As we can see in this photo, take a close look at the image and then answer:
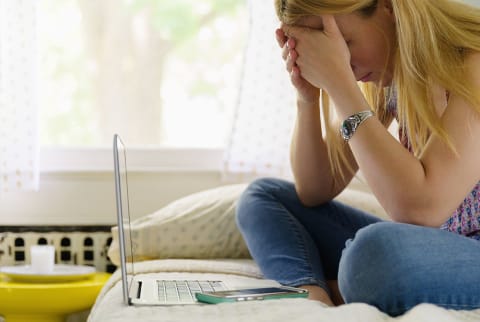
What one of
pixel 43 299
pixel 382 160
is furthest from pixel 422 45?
pixel 43 299

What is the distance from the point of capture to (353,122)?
1.32 m

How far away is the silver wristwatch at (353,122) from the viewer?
4.30 ft

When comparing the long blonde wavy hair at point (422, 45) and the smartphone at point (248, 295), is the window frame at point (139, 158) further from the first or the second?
the smartphone at point (248, 295)

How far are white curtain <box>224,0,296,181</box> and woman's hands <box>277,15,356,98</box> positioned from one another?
3.50 feet

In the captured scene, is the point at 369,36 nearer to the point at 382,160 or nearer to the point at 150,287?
the point at 382,160

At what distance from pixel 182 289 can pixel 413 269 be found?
380 millimetres

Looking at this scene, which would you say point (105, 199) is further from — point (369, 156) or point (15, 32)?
point (369, 156)

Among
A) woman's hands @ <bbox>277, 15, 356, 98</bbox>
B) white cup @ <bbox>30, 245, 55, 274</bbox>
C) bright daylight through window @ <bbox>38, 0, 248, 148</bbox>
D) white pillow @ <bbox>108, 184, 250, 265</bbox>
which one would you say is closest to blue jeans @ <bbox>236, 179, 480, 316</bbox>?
woman's hands @ <bbox>277, 15, 356, 98</bbox>

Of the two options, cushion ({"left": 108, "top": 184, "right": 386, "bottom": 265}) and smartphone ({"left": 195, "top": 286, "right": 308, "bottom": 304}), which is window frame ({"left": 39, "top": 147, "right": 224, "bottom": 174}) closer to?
cushion ({"left": 108, "top": 184, "right": 386, "bottom": 265})

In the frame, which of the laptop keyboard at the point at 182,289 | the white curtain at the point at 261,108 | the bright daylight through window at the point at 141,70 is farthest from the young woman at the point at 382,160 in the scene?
the bright daylight through window at the point at 141,70

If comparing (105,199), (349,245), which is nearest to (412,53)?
(349,245)

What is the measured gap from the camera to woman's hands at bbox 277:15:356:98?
4.51ft

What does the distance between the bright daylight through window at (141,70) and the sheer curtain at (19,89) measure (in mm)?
464

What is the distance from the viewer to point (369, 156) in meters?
1.28
